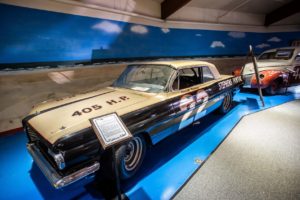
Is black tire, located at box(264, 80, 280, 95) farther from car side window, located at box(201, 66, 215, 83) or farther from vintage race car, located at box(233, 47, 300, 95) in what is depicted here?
car side window, located at box(201, 66, 215, 83)

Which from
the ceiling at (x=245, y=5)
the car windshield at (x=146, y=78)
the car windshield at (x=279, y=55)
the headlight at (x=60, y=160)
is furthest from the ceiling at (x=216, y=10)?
the headlight at (x=60, y=160)

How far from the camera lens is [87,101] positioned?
2.46m

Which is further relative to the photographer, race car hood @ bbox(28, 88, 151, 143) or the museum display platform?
the museum display platform

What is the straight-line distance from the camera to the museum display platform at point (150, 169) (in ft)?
6.79

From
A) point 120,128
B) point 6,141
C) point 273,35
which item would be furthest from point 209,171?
point 273,35

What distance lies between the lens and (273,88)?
5.82m

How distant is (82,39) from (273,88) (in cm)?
607

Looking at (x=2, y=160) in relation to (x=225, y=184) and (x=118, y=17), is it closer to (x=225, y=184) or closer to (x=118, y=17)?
(x=225, y=184)

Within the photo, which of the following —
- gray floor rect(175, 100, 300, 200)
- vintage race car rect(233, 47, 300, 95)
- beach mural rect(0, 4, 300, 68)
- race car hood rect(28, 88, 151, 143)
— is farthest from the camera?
vintage race car rect(233, 47, 300, 95)

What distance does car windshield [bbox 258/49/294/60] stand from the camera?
238 inches

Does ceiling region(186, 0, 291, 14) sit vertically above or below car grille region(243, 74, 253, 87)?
above

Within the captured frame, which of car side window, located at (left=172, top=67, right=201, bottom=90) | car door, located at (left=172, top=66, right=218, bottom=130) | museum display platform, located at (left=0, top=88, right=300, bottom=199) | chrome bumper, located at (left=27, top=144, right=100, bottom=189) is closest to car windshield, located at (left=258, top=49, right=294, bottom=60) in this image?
museum display platform, located at (left=0, top=88, right=300, bottom=199)

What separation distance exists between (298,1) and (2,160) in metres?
11.8

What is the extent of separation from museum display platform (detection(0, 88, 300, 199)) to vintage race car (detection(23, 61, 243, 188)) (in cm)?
26
